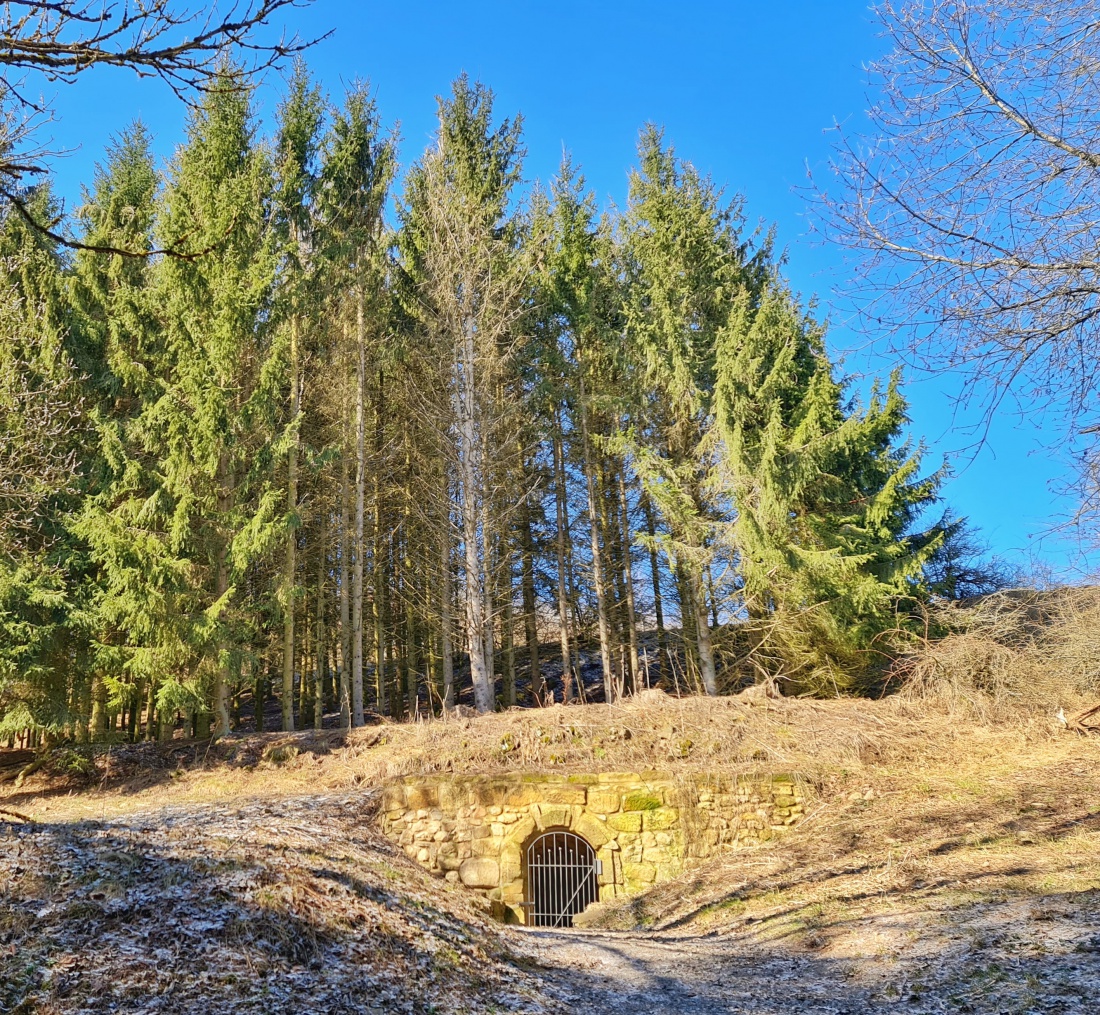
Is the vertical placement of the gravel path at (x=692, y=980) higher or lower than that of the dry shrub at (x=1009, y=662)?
lower

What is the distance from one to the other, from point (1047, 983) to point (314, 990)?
3.93 meters

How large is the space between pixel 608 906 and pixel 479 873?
1738mm

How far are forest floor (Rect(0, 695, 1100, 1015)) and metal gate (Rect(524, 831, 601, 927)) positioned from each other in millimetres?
1132

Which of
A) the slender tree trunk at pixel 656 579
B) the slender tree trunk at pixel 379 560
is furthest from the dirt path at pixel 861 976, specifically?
the slender tree trunk at pixel 379 560

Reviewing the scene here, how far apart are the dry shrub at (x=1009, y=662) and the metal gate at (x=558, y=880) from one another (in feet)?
18.2

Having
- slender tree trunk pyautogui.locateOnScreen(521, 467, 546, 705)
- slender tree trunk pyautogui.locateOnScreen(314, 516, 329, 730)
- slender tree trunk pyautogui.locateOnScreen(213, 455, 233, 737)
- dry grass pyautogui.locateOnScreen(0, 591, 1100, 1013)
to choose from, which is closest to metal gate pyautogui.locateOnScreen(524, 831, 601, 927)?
dry grass pyautogui.locateOnScreen(0, 591, 1100, 1013)

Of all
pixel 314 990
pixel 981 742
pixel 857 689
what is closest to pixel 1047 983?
pixel 314 990

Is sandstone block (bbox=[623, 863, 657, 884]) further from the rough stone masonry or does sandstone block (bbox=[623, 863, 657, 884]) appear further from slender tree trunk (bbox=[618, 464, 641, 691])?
slender tree trunk (bbox=[618, 464, 641, 691])

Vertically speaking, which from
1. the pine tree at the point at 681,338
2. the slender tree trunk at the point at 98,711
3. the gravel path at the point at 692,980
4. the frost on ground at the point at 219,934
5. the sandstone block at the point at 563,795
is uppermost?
the pine tree at the point at 681,338

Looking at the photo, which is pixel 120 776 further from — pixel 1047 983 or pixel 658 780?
pixel 1047 983

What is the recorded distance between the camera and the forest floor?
3.81 m

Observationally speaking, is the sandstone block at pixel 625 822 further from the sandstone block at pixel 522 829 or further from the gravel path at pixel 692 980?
the gravel path at pixel 692 980

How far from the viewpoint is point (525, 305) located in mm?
16531

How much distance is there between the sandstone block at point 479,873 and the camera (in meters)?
9.15
